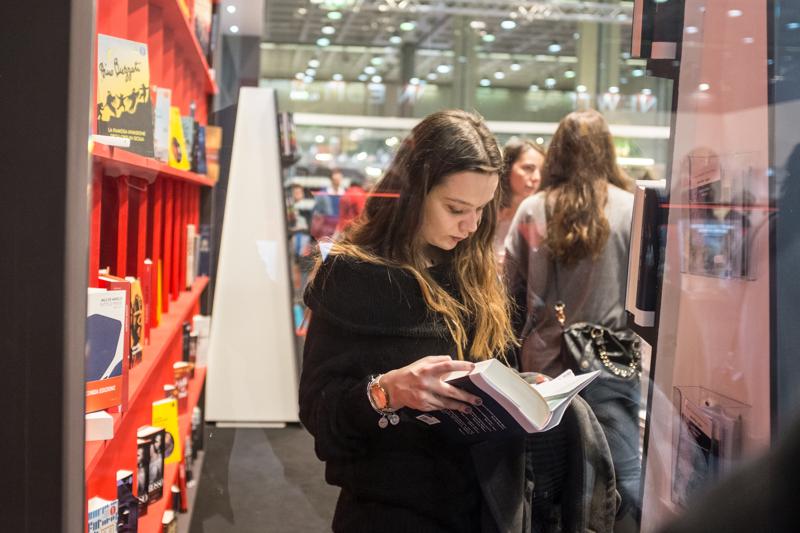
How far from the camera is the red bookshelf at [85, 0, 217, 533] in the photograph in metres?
1.91

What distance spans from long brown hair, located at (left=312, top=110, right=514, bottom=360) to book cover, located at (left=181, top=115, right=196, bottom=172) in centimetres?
148

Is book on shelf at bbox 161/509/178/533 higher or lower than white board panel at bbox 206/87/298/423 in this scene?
lower

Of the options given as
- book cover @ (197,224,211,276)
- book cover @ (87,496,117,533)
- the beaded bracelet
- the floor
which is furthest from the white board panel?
book cover @ (197,224,211,276)

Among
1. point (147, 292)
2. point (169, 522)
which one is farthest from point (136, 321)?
point (169, 522)

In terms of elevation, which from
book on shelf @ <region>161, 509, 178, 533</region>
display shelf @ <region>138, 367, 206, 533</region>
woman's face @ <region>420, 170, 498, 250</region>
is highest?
woman's face @ <region>420, 170, 498, 250</region>

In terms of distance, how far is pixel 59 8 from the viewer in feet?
4.22

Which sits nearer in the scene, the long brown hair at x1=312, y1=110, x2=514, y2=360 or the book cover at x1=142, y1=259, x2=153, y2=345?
the long brown hair at x1=312, y1=110, x2=514, y2=360

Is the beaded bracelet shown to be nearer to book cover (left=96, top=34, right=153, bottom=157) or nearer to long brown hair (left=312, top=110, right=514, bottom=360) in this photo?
long brown hair (left=312, top=110, right=514, bottom=360)

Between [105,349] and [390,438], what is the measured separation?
60 cm

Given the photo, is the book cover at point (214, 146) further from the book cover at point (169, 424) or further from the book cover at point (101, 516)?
the book cover at point (101, 516)

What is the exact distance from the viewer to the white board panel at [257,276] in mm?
2396

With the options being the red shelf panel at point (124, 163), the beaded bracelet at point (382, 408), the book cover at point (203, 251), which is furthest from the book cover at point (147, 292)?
the beaded bracelet at point (382, 408)

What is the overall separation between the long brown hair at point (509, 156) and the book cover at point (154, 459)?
1.31 m

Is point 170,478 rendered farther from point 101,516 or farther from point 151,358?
point 101,516
